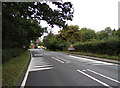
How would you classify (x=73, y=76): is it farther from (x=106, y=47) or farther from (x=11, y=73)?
(x=106, y=47)

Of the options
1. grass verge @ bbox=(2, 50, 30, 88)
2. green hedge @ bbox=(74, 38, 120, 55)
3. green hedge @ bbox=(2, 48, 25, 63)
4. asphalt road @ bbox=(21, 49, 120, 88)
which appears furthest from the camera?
green hedge @ bbox=(74, 38, 120, 55)

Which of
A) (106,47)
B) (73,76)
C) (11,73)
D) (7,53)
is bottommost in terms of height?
(73,76)

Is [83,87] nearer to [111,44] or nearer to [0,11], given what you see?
[0,11]

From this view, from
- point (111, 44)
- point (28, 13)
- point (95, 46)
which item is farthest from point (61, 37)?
point (28, 13)

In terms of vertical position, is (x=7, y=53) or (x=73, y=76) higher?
(x=7, y=53)

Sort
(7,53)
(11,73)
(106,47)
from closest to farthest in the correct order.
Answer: (7,53)
(11,73)
(106,47)

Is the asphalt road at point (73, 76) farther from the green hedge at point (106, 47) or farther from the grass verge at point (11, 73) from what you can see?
the green hedge at point (106, 47)

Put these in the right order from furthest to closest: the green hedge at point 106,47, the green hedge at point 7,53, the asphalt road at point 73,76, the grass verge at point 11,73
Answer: the green hedge at point 106,47, the asphalt road at point 73,76, the grass verge at point 11,73, the green hedge at point 7,53

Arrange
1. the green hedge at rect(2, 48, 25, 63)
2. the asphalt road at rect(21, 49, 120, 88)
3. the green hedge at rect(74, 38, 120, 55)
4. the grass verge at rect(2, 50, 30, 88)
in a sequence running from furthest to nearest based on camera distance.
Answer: the green hedge at rect(74, 38, 120, 55)
the asphalt road at rect(21, 49, 120, 88)
the grass verge at rect(2, 50, 30, 88)
the green hedge at rect(2, 48, 25, 63)

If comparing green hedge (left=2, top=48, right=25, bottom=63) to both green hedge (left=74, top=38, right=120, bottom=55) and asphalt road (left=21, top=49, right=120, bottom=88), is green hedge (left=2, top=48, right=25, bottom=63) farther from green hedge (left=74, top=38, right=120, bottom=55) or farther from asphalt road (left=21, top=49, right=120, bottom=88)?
green hedge (left=74, top=38, right=120, bottom=55)

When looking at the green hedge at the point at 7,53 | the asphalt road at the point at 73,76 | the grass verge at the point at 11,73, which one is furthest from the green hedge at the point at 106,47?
the green hedge at the point at 7,53

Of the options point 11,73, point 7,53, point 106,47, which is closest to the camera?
point 7,53

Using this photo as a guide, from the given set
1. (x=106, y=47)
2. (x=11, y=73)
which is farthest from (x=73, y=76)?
(x=106, y=47)

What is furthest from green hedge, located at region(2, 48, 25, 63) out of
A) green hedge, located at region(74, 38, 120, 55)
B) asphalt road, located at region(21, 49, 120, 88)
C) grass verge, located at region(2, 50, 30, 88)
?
green hedge, located at region(74, 38, 120, 55)
